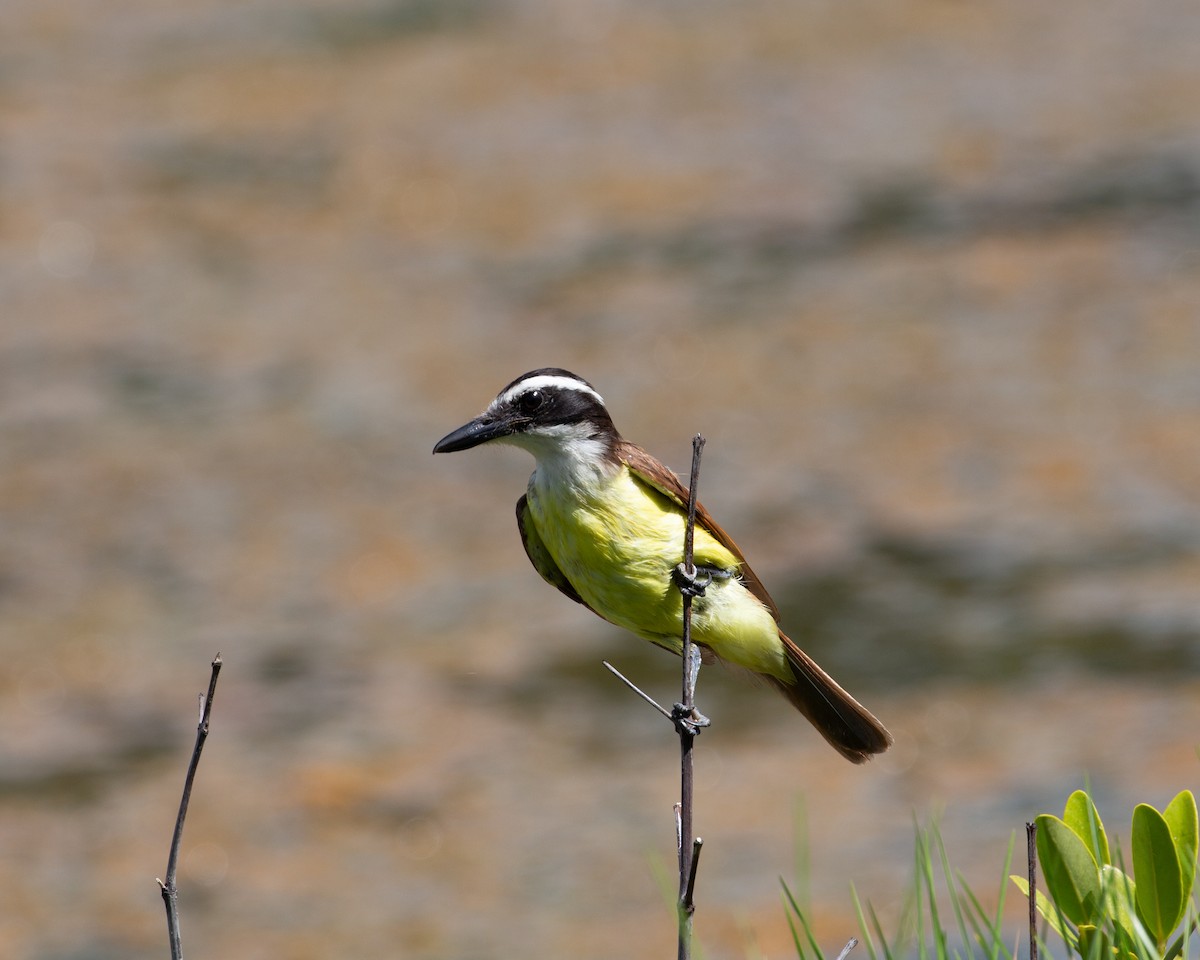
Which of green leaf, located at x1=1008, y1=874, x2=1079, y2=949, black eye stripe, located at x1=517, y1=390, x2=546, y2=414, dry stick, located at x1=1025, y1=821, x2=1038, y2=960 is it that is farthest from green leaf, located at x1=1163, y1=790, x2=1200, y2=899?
black eye stripe, located at x1=517, y1=390, x2=546, y2=414

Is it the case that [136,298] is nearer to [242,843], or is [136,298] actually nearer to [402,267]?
[402,267]

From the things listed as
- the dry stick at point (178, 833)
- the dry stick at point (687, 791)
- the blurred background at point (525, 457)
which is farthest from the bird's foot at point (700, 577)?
the blurred background at point (525, 457)

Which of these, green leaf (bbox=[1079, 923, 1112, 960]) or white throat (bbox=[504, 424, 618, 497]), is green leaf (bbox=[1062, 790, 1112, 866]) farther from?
white throat (bbox=[504, 424, 618, 497])

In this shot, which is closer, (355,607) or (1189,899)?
A: (1189,899)

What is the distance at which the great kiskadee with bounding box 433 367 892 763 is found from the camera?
353cm

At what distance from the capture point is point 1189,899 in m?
2.84

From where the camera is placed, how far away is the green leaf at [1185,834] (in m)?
2.81

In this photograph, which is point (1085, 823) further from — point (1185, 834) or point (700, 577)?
point (700, 577)

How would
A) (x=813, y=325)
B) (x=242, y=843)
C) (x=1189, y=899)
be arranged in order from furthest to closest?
1. (x=813, y=325)
2. (x=242, y=843)
3. (x=1189, y=899)

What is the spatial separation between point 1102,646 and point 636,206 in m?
5.40

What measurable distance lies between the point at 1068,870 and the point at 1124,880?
0.14 m

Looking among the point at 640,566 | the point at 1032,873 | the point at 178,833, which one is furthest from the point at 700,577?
the point at 178,833

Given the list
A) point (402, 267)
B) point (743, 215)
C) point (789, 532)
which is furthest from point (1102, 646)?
point (402, 267)

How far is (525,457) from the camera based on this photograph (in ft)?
35.9
